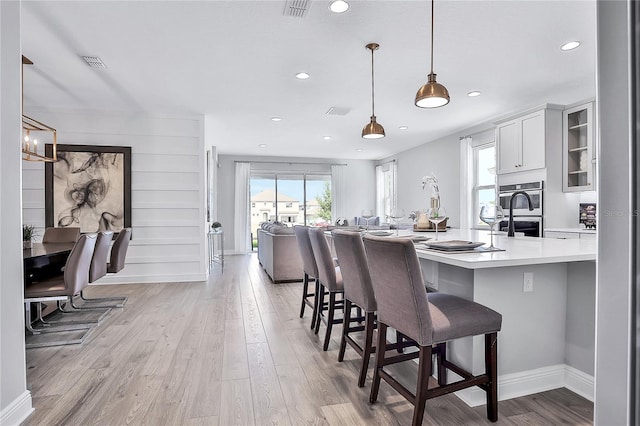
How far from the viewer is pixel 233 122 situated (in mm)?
5848

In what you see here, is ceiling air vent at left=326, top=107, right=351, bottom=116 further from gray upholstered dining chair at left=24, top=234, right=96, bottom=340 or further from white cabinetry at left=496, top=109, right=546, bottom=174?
gray upholstered dining chair at left=24, top=234, right=96, bottom=340

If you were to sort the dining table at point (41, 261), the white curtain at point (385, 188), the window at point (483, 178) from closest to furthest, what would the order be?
the dining table at point (41, 261) → the window at point (483, 178) → the white curtain at point (385, 188)

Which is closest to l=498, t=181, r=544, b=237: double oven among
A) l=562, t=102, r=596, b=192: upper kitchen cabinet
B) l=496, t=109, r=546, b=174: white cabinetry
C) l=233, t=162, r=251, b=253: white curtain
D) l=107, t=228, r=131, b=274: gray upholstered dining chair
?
l=496, t=109, r=546, b=174: white cabinetry

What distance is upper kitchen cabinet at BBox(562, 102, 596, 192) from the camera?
4352mm

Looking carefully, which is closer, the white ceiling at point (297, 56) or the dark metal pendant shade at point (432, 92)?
the dark metal pendant shade at point (432, 92)

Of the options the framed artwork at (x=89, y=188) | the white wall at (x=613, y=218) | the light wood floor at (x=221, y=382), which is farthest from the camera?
the framed artwork at (x=89, y=188)

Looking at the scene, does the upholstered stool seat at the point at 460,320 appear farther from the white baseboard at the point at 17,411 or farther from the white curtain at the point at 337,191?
the white curtain at the point at 337,191

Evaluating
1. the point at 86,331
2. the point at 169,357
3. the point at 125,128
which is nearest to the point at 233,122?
the point at 125,128

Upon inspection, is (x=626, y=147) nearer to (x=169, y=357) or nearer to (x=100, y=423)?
(x=100, y=423)

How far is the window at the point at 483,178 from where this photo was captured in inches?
237

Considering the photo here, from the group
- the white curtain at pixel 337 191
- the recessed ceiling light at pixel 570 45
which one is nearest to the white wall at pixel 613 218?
the recessed ceiling light at pixel 570 45

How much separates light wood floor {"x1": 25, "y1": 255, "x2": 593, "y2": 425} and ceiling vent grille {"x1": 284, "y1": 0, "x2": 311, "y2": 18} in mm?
2485

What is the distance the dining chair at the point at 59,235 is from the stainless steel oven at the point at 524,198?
18.2 feet

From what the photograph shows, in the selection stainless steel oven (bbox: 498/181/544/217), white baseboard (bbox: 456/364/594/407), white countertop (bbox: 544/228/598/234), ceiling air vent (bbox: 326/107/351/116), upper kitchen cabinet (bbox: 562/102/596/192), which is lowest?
white baseboard (bbox: 456/364/594/407)
